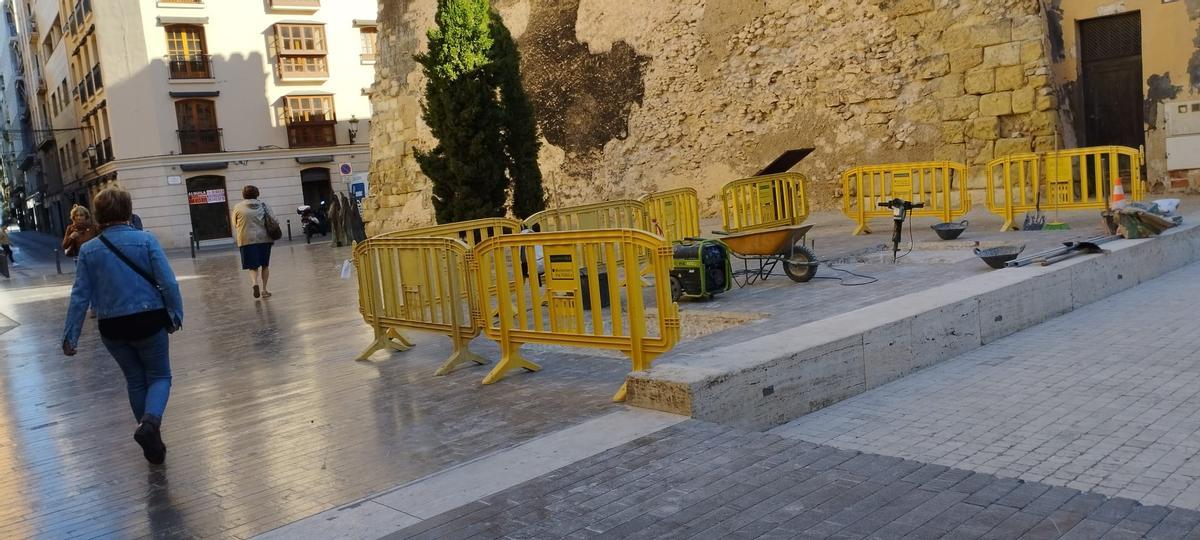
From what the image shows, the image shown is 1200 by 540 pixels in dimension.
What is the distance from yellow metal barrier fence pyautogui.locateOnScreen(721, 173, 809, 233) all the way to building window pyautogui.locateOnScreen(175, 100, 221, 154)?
88.0 feet

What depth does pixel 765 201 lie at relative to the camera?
11.5 metres

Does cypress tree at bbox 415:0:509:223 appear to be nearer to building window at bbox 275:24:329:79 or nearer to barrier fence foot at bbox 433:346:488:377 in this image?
barrier fence foot at bbox 433:346:488:377

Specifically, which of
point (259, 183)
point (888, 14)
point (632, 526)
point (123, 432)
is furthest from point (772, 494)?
point (259, 183)

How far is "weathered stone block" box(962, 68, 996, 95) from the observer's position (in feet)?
44.6

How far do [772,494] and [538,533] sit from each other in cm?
87

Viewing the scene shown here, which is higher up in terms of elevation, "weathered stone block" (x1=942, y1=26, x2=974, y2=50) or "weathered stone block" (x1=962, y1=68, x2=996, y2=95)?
"weathered stone block" (x1=942, y1=26, x2=974, y2=50)

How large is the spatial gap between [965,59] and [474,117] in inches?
279

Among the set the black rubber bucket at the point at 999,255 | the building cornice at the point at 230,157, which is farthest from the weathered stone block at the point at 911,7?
the building cornice at the point at 230,157

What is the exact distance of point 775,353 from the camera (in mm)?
4785

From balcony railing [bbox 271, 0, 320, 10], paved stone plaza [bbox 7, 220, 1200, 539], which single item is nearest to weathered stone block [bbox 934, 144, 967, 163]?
paved stone plaza [bbox 7, 220, 1200, 539]

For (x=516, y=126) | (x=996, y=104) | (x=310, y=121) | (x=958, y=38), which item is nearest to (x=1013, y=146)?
(x=996, y=104)

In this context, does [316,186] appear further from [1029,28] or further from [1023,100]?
[1029,28]

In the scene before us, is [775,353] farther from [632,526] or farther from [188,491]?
[188,491]

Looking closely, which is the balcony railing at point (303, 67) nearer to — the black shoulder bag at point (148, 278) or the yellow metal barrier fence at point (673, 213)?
the yellow metal barrier fence at point (673, 213)
